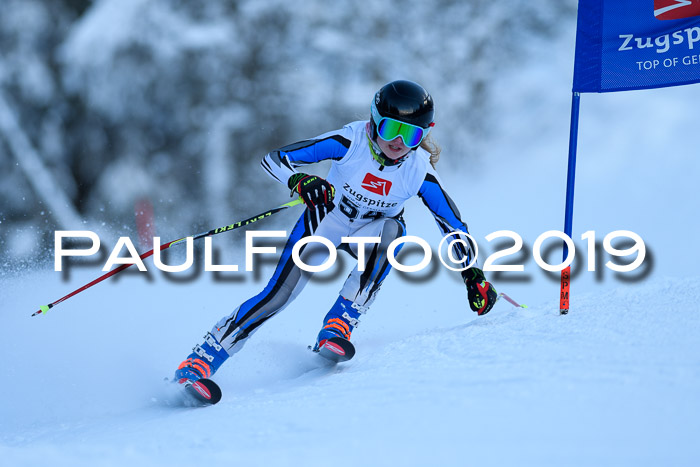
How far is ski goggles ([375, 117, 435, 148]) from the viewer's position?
288 centimetres

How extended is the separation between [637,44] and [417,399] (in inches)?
83.1

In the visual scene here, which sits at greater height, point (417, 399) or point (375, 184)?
point (375, 184)

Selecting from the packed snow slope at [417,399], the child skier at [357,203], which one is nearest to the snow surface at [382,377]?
the packed snow slope at [417,399]

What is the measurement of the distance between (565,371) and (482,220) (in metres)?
6.22

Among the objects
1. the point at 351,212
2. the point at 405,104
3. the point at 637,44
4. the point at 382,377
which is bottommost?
the point at 382,377

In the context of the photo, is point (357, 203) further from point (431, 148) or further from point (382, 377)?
point (382, 377)

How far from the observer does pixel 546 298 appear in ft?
19.1

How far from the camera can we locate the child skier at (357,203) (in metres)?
2.91

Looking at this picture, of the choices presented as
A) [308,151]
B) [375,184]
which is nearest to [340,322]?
[375,184]

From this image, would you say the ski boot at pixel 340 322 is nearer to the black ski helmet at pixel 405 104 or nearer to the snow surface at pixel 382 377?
the snow surface at pixel 382 377

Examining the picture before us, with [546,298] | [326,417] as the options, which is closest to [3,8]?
[546,298]

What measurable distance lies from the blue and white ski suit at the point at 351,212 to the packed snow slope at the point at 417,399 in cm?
35

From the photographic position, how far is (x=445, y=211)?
3.26 meters

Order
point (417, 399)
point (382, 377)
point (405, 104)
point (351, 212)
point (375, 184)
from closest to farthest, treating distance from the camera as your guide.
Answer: point (417, 399), point (382, 377), point (405, 104), point (375, 184), point (351, 212)
